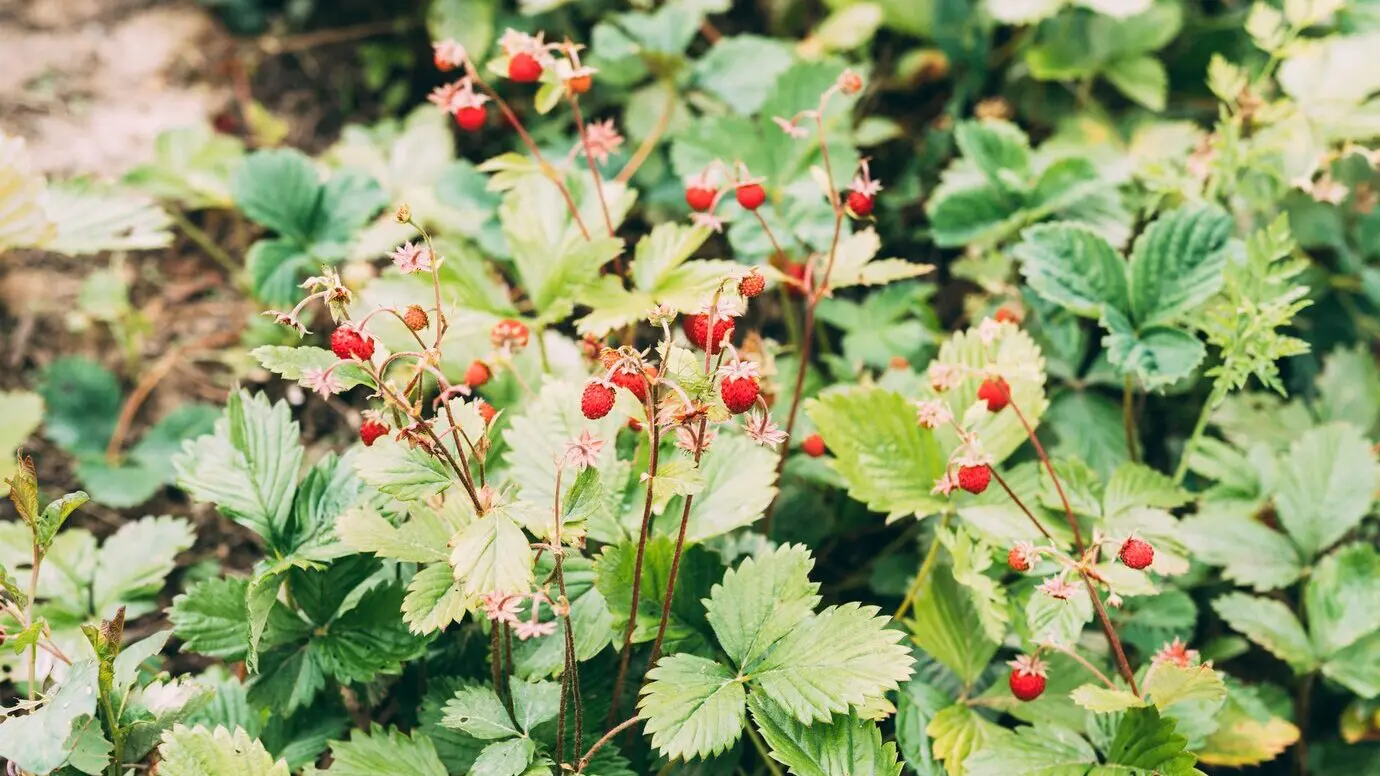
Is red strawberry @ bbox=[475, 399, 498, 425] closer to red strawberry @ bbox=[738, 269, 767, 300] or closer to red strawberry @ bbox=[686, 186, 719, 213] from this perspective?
red strawberry @ bbox=[738, 269, 767, 300]

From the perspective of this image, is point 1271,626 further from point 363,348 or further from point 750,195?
point 363,348

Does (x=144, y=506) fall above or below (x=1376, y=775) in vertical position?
above

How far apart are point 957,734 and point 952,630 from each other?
0.59ft

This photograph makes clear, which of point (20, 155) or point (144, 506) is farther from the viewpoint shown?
point (144, 506)

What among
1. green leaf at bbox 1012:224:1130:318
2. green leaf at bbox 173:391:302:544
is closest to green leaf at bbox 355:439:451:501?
green leaf at bbox 173:391:302:544

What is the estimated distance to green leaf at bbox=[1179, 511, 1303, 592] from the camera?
176 cm

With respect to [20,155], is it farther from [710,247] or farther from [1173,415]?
[1173,415]

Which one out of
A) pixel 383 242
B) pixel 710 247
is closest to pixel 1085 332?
pixel 710 247

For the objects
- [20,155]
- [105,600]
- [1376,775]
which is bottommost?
[1376,775]

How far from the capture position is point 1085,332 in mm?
2072

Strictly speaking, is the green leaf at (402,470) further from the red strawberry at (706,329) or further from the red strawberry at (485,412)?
the red strawberry at (706,329)

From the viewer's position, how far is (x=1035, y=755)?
57.8 inches

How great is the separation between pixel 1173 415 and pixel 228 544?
2114 mm

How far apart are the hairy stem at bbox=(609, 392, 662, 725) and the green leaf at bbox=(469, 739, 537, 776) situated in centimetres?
18
